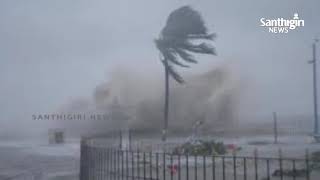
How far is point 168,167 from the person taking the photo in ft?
16.3

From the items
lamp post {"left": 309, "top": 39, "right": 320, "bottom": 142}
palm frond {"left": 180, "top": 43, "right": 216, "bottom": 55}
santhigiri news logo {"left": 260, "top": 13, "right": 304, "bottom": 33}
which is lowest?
lamp post {"left": 309, "top": 39, "right": 320, "bottom": 142}

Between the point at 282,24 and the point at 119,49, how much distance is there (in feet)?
4.64

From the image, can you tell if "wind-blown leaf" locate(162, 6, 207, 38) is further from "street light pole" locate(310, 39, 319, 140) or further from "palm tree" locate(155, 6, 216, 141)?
"street light pole" locate(310, 39, 319, 140)

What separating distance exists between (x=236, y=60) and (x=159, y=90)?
70 centimetres

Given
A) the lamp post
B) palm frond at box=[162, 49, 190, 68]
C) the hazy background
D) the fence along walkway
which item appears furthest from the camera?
palm frond at box=[162, 49, 190, 68]

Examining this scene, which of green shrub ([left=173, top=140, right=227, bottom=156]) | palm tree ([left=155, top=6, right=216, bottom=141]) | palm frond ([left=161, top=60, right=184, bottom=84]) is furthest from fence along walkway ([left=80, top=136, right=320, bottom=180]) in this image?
palm tree ([left=155, top=6, right=216, bottom=141])

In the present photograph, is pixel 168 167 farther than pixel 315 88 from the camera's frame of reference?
No

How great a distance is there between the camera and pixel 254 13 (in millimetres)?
5332

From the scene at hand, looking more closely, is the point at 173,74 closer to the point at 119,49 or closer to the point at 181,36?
the point at 181,36

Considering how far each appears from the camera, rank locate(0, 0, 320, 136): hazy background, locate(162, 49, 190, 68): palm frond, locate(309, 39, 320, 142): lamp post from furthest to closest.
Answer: locate(162, 49, 190, 68): palm frond → locate(0, 0, 320, 136): hazy background → locate(309, 39, 320, 142): lamp post

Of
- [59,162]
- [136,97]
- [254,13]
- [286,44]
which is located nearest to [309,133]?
[286,44]

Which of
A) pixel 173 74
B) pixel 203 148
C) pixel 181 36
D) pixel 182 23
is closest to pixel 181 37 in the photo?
pixel 181 36

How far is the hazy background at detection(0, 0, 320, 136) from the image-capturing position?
205 inches

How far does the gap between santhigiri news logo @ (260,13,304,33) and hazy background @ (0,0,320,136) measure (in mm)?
44
